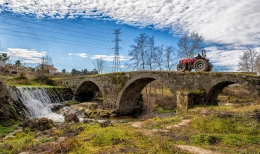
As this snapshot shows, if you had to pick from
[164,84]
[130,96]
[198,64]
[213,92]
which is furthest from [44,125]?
[130,96]

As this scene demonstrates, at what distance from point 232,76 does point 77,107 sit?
46.6 feet

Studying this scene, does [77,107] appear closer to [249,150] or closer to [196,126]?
[196,126]

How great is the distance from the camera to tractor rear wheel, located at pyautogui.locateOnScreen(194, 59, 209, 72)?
44.7 ft

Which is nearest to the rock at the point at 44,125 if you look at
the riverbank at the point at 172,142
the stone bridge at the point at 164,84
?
the riverbank at the point at 172,142

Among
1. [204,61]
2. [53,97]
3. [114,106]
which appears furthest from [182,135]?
[53,97]

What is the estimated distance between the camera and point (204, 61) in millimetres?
13789

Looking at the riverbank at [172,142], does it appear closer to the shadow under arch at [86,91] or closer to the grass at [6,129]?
the grass at [6,129]

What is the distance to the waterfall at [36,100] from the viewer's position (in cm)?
1570

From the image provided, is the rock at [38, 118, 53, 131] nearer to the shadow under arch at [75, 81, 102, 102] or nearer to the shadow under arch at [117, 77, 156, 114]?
the shadow under arch at [117, 77, 156, 114]

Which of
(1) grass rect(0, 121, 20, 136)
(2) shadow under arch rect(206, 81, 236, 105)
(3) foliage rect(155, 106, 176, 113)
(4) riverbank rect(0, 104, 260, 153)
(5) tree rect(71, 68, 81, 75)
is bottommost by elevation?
(3) foliage rect(155, 106, 176, 113)

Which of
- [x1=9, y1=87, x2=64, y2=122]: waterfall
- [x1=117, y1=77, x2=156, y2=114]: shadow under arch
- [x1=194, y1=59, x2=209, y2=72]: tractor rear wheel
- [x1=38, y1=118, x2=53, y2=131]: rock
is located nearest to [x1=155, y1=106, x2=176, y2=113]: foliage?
[x1=117, y1=77, x2=156, y2=114]: shadow under arch

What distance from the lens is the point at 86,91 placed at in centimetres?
2733

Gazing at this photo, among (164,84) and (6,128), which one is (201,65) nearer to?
(164,84)

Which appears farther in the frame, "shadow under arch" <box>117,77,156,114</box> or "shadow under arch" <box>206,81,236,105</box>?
"shadow under arch" <box>117,77,156,114</box>
